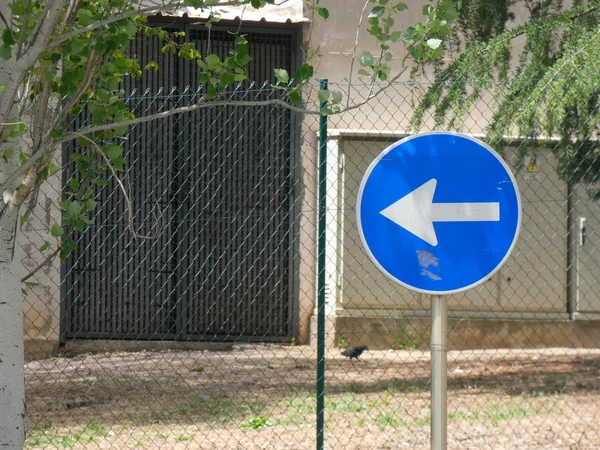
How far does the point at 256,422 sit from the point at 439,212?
3208mm

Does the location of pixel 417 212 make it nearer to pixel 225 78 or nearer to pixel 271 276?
pixel 225 78

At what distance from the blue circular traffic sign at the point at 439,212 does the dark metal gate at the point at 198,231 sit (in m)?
5.48

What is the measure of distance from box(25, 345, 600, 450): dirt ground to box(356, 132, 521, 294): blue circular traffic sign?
263 cm

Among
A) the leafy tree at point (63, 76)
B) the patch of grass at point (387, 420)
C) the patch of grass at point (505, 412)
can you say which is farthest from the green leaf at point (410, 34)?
the patch of grass at point (505, 412)

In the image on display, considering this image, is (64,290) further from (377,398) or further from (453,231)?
(453,231)

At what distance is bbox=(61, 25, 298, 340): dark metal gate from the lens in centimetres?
938

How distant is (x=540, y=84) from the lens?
5879 millimetres

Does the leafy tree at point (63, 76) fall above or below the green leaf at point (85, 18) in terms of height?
below

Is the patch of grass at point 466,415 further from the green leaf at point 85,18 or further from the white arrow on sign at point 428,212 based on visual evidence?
the green leaf at point 85,18

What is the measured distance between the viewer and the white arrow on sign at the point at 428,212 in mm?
3664

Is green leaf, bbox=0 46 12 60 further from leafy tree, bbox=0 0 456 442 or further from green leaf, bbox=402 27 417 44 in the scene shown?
green leaf, bbox=402 27 417 44

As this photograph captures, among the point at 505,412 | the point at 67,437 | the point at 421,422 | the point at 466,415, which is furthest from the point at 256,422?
the point at 505,412

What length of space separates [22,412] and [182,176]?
6.06 meters

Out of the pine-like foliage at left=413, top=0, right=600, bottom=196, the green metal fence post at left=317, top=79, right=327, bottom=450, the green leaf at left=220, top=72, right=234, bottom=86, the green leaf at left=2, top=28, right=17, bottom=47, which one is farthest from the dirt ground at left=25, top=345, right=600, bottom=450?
the green leaf at left=2, top=28, right=17, bottom=47
